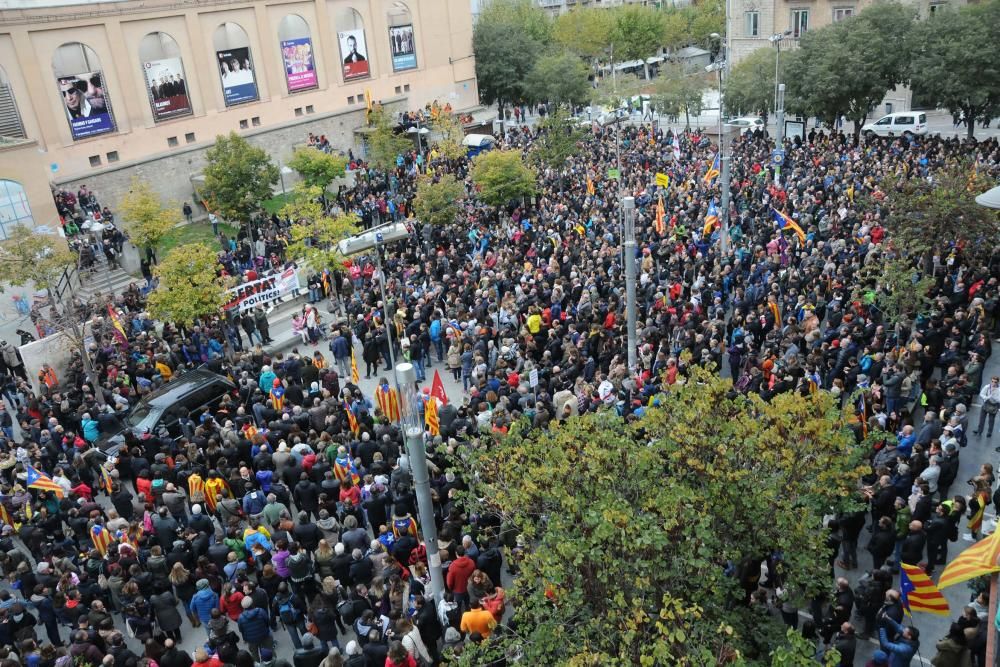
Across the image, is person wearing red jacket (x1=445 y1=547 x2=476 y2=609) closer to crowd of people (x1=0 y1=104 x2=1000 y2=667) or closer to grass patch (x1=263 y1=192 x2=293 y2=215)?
crowd of people (x1=0 y1=104 x2=1000 y2=667)

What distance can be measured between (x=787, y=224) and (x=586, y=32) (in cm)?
5050

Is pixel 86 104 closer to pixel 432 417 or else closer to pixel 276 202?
pixel 276 202

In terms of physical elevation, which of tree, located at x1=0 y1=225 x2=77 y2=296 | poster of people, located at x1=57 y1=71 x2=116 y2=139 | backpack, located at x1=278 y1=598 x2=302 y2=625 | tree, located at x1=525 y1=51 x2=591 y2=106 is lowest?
backpack, located at x1=278 y1=598 x2=302 y2=625

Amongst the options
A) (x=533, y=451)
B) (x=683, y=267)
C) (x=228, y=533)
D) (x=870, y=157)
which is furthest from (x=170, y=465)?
(x=870, y=157)

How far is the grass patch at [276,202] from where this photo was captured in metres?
36.3

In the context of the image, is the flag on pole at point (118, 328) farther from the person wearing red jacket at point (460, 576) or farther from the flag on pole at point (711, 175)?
the flag on pole at point (711, 175)

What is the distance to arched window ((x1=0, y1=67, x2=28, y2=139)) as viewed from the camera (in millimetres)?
30766

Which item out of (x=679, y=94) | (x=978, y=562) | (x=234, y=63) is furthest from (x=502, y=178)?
(x=978, y=562)

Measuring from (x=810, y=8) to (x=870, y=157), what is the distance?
25.1 metres

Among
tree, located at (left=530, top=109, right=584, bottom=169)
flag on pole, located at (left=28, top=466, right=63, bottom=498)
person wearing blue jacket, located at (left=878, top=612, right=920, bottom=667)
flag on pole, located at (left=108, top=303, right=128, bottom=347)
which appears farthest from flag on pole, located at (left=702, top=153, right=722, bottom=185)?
flag on pole, located at (left=28, top=466, right=63, bottom=498)

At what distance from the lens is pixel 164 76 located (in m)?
36.5

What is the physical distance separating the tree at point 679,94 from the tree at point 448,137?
12208 millimetres

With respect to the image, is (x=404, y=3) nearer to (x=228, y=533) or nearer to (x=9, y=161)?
(x=9, y=161)

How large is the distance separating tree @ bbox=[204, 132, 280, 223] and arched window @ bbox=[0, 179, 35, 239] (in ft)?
19.7
